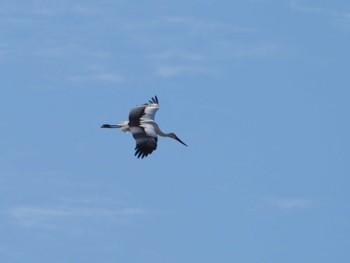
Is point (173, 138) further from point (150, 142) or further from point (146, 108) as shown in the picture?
point (150, 142)

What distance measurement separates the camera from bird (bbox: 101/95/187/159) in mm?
123562

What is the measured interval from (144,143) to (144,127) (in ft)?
12.8

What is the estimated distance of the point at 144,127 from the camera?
127938 millimetres

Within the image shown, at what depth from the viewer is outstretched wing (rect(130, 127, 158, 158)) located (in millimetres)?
123125

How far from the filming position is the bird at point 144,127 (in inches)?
4865

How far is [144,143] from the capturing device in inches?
4887

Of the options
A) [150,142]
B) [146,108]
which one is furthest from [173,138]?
[150,142]

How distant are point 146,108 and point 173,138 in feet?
8.22

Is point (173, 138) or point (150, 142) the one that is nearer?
point (150, 142)

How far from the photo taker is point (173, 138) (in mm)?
134875

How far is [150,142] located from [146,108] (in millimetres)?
9537

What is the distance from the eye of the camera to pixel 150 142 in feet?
407

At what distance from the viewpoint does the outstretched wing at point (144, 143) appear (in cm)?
12312

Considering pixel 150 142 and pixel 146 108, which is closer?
pixel 150 142
